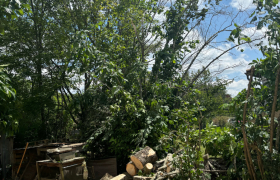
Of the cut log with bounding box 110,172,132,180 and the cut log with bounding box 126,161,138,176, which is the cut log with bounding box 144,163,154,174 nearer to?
the cut log with bounding box 126,161,138,176

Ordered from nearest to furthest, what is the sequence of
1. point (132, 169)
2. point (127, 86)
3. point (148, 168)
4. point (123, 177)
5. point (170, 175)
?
point (170, 175) < point (148, 168) < point (123, 177) < point (132, 169) < point (127, 86)

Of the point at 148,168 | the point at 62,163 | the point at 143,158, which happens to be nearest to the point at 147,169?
the point at 148,168

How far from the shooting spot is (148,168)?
15.7ft

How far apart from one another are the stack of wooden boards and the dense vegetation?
1.28 ft

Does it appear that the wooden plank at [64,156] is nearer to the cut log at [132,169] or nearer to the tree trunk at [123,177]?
the tree trunk at [123,177]

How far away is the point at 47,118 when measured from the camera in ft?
30.2

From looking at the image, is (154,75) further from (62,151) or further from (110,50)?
(62,151)

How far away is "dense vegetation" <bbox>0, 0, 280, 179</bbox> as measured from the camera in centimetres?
371

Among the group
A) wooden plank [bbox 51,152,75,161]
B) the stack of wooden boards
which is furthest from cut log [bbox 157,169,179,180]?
wooden plank [bbox 51,152,75,161]

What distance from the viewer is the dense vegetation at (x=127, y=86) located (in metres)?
3.71

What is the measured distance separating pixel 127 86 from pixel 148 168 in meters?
2.74

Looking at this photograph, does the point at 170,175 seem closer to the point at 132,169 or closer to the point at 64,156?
the point at 132,169

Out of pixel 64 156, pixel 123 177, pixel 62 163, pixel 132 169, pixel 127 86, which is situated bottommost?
pixel 123 177

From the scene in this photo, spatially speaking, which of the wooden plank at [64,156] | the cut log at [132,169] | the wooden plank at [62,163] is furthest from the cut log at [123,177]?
the wooden plank at [64,156]
